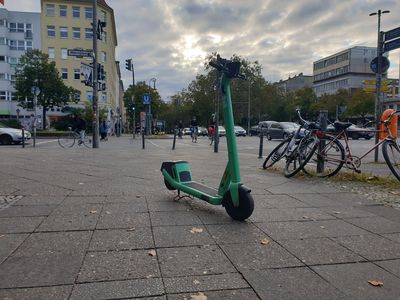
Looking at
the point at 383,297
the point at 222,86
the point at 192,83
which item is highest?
the point at 192,83

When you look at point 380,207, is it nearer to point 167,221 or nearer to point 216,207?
point 216,207

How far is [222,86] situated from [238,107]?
66709 mm

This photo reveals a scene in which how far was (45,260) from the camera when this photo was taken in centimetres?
323

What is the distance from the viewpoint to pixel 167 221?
4445 millimetres

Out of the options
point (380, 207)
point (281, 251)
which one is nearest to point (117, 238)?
point (281, 251)

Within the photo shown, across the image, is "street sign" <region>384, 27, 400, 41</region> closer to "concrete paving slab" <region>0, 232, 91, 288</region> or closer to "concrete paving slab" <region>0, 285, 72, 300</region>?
"concrete paving slab" <region>0, 232, 91, 288</region>

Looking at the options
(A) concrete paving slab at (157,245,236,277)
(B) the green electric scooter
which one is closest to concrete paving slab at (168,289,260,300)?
(A) concrete paving slab at (157,245,236,277)

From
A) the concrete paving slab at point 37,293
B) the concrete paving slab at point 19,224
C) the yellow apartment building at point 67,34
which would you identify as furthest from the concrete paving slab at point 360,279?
the yellow apartment building at point 67,34

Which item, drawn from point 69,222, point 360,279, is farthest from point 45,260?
point 360,279

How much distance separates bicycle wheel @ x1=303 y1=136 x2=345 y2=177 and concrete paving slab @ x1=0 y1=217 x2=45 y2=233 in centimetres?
553

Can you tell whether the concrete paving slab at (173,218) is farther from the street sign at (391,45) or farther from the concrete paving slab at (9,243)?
the street sign at (391,45)

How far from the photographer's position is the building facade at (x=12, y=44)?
6425cm

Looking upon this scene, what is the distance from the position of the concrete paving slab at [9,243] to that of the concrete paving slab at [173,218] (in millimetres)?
1371

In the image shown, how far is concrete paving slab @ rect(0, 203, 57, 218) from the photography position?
4676mm
